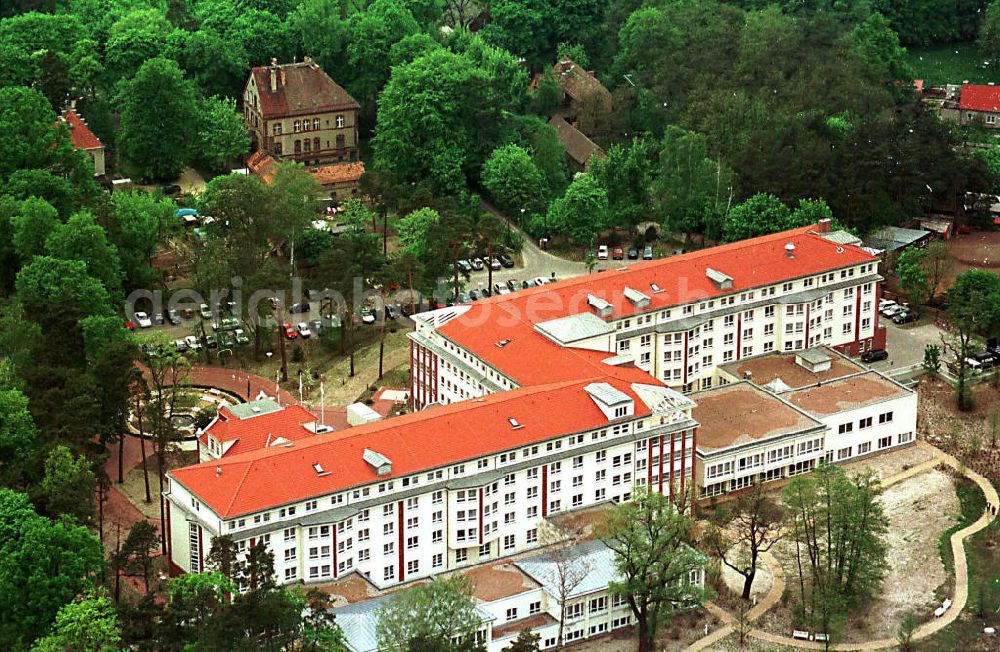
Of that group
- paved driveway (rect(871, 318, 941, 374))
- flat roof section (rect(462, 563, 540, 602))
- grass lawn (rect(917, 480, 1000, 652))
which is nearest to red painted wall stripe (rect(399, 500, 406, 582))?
flat roof section (rect(462, 563, 540, 602))

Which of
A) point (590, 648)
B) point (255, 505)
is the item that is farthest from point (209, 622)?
point (590, 648)

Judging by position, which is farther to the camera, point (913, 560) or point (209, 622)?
point (913, 560)

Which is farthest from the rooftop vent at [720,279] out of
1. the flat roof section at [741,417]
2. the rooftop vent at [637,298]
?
the flat roof section at [741,417]

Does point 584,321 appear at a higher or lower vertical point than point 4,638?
higher

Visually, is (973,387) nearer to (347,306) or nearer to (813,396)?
(813,396)

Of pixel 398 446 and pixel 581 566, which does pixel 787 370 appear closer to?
pixel 581 566

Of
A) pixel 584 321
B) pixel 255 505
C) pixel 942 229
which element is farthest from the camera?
pixel 942 229

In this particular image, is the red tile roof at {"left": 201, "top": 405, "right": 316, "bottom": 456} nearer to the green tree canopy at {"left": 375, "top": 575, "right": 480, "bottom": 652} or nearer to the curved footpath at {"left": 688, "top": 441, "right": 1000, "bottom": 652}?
the green tree canopy at {"left": 375, "top": 575, "right": 480, "bottom": 652}
